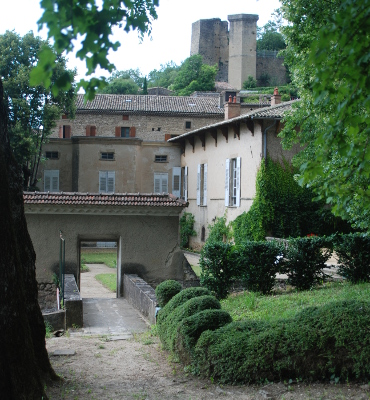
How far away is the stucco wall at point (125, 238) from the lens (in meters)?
16.5

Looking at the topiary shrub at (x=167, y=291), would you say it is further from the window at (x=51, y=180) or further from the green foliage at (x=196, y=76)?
the green foliage at (x=196, y=76)

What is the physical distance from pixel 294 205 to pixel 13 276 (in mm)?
18339

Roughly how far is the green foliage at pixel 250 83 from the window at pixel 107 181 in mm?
46316

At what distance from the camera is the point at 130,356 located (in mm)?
8156

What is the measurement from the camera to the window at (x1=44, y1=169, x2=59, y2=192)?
3619cm

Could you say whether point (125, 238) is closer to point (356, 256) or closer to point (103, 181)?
point (356, 256)

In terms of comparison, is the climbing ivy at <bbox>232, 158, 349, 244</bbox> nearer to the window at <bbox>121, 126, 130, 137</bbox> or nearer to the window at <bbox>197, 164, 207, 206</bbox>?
the window at <bbox>197, 164, 207, 206</bbox>

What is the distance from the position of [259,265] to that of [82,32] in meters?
10.9

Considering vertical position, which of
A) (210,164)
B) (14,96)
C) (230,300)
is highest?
(14,96)

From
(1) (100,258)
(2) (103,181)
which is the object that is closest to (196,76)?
(2) (103,181)

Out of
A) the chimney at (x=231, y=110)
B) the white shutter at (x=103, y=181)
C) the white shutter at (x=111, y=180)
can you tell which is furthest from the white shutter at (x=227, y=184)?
the white shutter at (x=103, y=181)

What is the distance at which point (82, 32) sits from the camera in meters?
3.61

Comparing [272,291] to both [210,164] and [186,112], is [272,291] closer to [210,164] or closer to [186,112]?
[210,164]

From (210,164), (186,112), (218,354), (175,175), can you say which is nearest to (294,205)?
(210,164)
